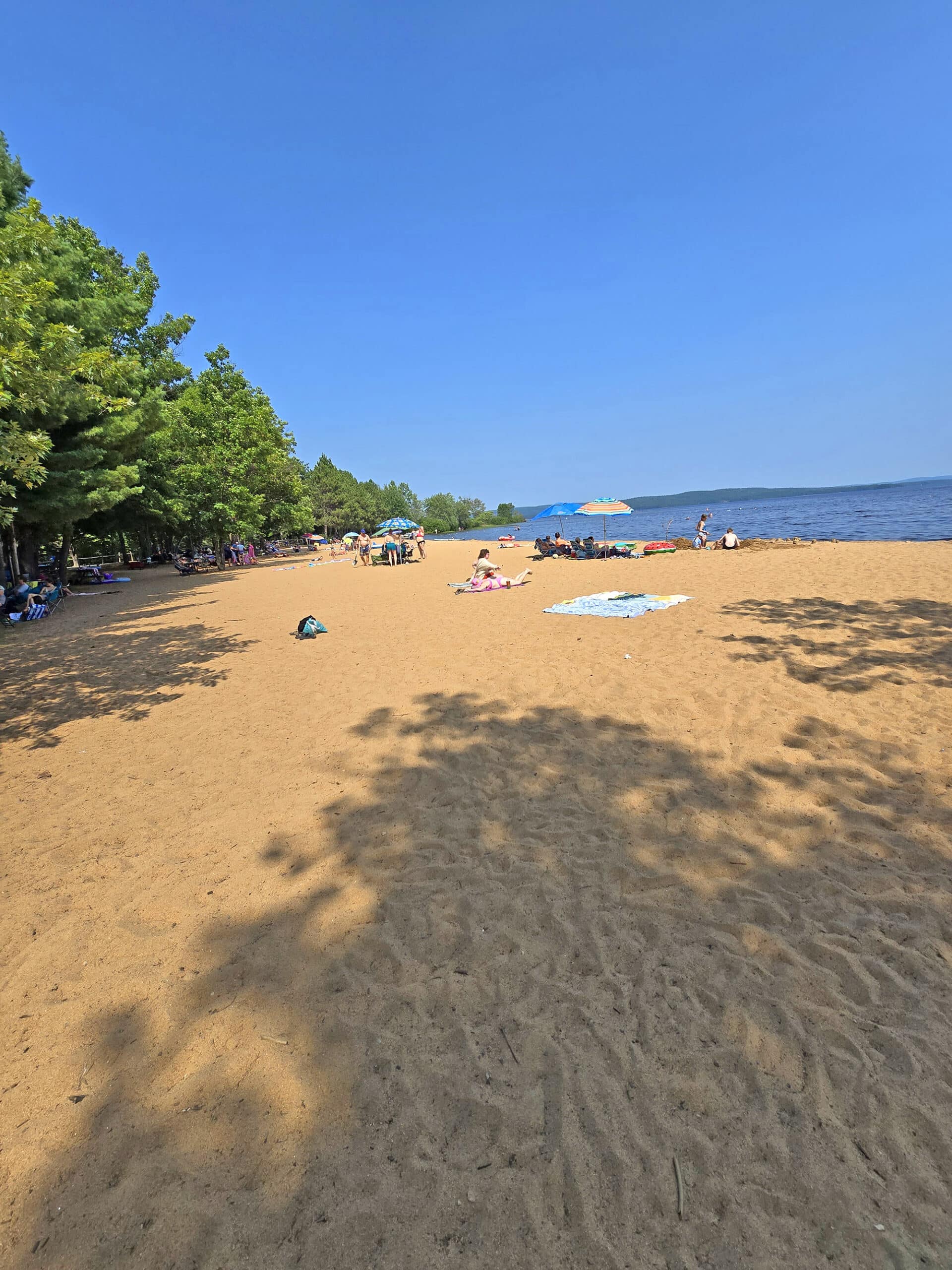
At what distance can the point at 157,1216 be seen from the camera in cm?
168

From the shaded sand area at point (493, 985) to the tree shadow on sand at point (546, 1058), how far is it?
0.01 meters

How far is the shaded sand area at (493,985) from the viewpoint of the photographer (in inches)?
64.9

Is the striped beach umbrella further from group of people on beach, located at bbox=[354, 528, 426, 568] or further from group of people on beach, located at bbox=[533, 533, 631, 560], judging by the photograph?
group of people on beach, located at bbox=[354, 528, 426, 568]

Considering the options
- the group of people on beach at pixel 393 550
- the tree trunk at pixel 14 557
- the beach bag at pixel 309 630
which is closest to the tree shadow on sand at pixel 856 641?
the beach bag at pixel 309 630

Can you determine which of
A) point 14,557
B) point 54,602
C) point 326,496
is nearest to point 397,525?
point 14,557

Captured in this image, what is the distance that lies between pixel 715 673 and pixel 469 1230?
5.41 metres

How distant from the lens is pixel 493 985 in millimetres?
2434

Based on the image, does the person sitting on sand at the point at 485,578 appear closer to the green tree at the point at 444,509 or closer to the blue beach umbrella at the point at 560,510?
the blue beach umbrella at the point at 560,510

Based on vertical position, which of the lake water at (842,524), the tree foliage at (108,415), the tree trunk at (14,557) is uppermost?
the tree foliage at (108,415)

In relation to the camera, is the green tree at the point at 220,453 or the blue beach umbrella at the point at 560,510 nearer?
the blue beach umbrella at the point at 560,510

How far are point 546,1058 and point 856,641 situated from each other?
6.81 metres

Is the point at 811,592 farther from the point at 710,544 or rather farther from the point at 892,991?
the point at 710,544

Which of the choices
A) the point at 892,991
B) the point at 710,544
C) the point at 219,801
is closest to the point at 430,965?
the point at 892,991

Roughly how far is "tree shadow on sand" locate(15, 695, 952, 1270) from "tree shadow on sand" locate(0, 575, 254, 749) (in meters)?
4.50
